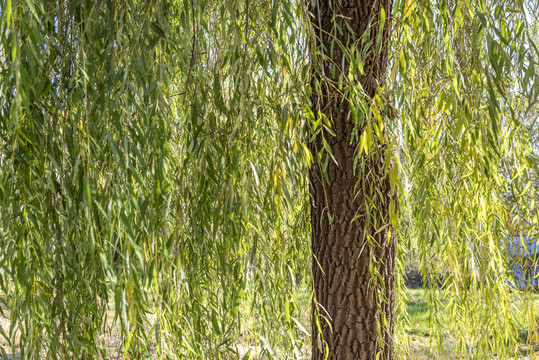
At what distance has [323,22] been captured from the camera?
158 cm

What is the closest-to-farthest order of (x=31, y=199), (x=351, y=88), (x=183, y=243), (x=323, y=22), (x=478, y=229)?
1. (x=31, y=199)
2. (x=183, y=243)
3. (x=351, y=88)
4. (x=323, y=22)
5. (x=478, y=229)

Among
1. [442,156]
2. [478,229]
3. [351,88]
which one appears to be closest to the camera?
[351,88]

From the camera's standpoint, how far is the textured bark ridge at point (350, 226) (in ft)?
5.10

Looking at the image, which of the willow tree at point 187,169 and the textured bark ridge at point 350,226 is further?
the textured bark ridge at point 350,226

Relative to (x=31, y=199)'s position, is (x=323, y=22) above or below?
above

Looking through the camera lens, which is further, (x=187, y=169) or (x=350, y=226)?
(x=350, y=226)

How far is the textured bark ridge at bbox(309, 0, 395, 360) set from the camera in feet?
5.10

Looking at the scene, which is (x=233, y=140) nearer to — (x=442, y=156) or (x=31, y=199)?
(x=31, y=199)

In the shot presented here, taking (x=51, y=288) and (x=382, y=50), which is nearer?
(x=51, y=288)

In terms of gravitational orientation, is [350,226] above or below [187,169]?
below

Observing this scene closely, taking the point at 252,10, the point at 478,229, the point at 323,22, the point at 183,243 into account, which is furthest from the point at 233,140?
the point at 478,229

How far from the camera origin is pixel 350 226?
1587mm

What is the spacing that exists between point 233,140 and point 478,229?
975mm

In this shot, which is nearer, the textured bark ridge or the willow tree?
the willow tree
